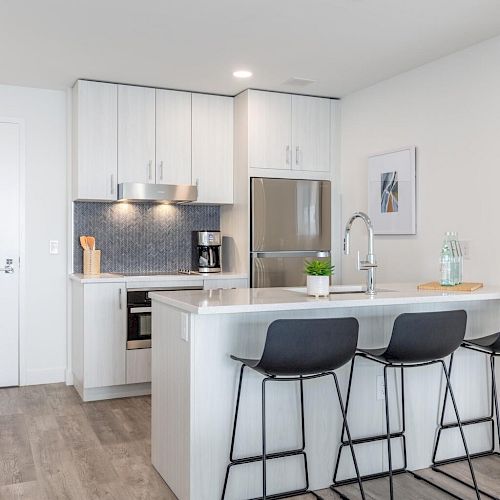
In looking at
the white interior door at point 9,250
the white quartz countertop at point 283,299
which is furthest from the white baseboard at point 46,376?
the white quartz countertop at point 283,299

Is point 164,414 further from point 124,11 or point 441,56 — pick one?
point 441,56

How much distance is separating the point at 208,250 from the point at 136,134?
1144 millimetres

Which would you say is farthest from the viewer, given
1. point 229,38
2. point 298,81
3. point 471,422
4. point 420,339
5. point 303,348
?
point 298,81

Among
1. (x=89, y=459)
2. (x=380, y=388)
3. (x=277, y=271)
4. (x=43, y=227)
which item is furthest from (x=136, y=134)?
(x=380, y=388)

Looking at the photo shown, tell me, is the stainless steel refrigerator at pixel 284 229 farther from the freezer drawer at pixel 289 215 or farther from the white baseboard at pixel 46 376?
the white baseboard at pixel 46 376

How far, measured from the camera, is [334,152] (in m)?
5.26

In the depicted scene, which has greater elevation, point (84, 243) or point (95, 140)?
point (95, 140)

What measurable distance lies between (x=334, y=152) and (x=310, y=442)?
2.96 m

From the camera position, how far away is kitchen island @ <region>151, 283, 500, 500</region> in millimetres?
2689

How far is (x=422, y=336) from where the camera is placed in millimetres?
2713

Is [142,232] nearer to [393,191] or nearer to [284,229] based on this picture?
[284,229]

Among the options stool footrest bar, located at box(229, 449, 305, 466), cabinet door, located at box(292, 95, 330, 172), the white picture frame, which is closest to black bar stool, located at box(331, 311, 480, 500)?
stool footrest bar, located at box(229, 449, 305, 466)

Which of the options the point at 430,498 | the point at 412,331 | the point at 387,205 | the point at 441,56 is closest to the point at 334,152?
the point at 387,205

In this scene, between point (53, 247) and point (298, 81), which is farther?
point (53, 247)
